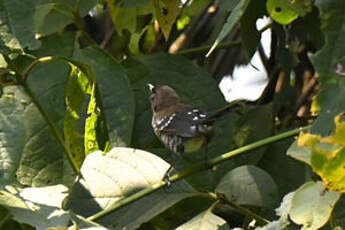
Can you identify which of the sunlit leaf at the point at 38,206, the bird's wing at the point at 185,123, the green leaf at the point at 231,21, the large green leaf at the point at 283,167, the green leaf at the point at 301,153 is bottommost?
the large green leaf at the point at 283,167

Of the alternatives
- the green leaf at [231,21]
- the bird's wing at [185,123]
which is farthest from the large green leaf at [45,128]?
the green leaf at [231,21]

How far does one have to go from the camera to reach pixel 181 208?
8.02ft

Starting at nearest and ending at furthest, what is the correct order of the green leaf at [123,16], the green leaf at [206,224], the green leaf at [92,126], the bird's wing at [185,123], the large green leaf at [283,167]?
the green leaf at [206,224] → the green leaf at [92,126] → the large green leaf at [283,167] → the bird's wing at [185,123] → the green leaf at [123,16]

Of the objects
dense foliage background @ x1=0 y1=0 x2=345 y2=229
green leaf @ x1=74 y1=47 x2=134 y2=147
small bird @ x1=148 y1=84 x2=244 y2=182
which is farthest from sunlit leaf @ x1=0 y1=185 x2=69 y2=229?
small bird @ x1=148 y1=84 x2=244 y2=182

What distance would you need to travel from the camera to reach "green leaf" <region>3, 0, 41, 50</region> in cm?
219

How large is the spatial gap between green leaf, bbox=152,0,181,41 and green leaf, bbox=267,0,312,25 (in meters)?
0.26

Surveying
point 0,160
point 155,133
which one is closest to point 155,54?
point 155,133

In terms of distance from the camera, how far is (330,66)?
1.95 metres

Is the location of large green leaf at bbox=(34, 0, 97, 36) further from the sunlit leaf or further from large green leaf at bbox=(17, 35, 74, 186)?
the sunlit leaf

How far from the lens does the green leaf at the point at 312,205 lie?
5.65ft

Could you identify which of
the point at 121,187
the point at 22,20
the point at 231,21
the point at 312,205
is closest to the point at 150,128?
the point at 121,187

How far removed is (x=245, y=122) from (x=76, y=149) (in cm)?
58

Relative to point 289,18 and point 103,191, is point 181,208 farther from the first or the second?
point 289,18

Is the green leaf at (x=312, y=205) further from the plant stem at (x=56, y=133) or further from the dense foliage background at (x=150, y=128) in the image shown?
Result: the plant stem at (x=56, y=133)
